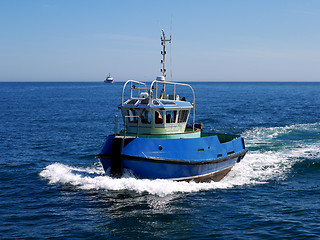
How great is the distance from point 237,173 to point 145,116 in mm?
7124

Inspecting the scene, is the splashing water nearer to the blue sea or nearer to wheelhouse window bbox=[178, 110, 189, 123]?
the blue sea

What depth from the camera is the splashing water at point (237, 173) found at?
16391 millimetres

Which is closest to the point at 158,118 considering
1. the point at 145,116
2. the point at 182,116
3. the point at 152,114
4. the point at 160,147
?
the point at 152,114

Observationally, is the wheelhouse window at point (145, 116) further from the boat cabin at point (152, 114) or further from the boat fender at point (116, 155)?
the boat fender at point (116, 155)

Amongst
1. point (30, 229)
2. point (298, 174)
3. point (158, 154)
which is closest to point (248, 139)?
point (298, 174)

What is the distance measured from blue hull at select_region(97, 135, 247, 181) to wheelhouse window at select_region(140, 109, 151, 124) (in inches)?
63.5

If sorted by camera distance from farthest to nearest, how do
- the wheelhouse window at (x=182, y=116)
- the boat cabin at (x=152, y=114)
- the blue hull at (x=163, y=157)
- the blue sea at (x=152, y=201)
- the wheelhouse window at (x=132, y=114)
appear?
the wheelhouse window at (x=182, y=116), the wheelhouse window at (x=132, y=114), the boat cabin at (x=152, y=114), the blue hull at (x=163, y=157), the blue sea at (x=152, y=201)

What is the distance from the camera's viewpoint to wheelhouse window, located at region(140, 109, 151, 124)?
57.9 feet

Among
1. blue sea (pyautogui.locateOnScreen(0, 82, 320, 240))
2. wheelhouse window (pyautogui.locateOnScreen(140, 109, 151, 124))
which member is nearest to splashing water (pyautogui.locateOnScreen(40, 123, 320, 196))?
blue sea (pyautogui.locateOnScreen(0, 82, 320, 240))

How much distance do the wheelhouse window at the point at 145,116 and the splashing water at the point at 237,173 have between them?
282 centimetres

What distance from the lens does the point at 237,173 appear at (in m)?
21.3

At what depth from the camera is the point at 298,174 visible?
2069 cm

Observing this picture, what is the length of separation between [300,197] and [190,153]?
17.6 feet

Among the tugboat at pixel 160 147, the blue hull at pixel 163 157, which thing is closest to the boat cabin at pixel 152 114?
the tugboat at pixel 160 147
